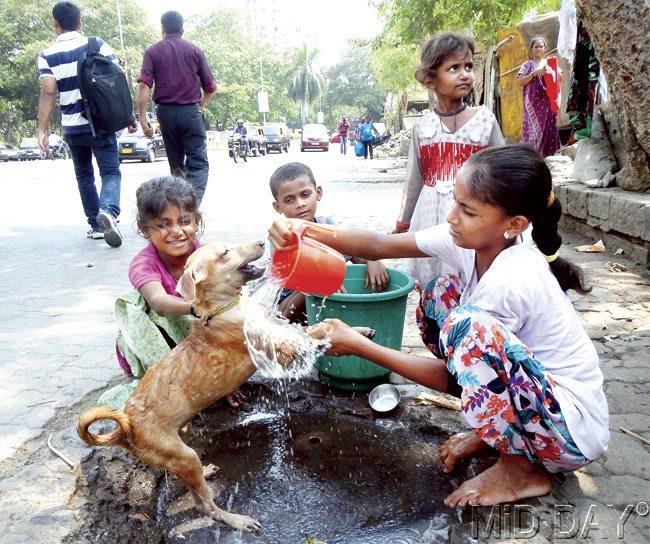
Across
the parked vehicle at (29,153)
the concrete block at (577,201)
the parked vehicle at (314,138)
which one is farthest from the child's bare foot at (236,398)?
the parked vehicle at (29,153)

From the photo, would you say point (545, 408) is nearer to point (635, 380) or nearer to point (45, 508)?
point (635, 380)

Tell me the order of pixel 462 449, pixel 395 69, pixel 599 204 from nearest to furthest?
pixel 462 449 → pixel 599 204 → pixel 395 69

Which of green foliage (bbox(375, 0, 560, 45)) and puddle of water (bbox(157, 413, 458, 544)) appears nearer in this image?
puddle of water (bbox(157, 413, 458, 544))

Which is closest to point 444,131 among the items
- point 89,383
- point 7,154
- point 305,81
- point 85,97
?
point 89,383

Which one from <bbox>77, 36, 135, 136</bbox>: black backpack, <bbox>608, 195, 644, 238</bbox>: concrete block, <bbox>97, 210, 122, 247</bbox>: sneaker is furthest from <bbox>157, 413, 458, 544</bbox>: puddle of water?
<bbox>77, 36, 135, 136</bbox>: black backpack

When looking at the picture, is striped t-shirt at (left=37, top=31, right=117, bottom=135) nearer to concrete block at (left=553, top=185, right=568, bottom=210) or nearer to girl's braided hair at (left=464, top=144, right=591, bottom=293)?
girl's braided hair at (left=464, top=144, right=591, bottom=293)

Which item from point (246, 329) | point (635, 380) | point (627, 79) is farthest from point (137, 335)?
point (627, 79)

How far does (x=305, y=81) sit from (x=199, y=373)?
6722 cm

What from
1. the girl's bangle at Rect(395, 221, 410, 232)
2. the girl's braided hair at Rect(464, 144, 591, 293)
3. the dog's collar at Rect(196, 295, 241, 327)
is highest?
the girl's braided hair at Rect(464, 144, 591, 293)

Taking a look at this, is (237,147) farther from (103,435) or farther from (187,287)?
(103,435)

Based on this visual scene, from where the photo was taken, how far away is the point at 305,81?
212ft

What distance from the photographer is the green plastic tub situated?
2.49 metres

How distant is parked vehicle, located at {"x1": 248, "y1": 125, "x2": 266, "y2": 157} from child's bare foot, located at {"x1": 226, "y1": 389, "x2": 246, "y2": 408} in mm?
24558

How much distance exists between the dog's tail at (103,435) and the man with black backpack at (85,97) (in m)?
4.16
